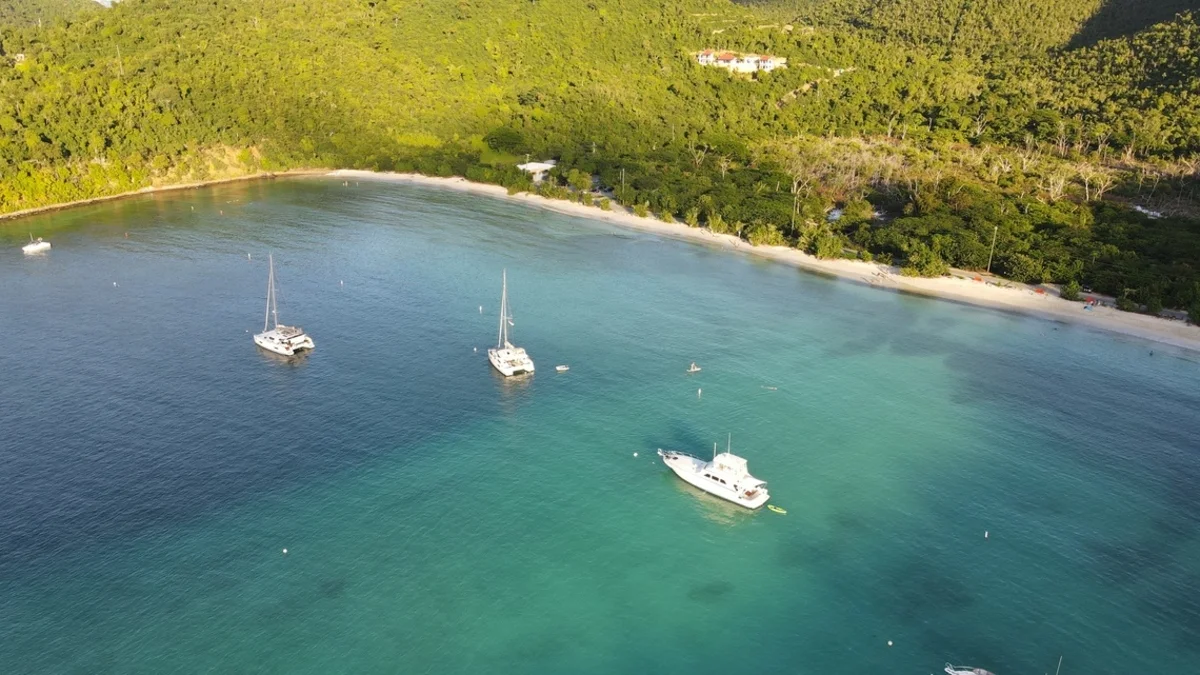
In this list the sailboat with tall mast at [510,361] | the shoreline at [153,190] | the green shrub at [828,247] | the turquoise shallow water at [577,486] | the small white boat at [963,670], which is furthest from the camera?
the shoreline at [153,190]

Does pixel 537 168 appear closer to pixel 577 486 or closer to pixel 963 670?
pixel 577 486

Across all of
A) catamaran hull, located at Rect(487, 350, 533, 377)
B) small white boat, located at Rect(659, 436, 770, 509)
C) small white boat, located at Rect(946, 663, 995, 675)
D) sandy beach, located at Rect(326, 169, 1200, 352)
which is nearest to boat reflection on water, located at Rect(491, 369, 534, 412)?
catamaran hull, located at Rect(487, 350, 533, 377)

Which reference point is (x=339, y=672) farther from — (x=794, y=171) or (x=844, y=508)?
(x=794, y=171)

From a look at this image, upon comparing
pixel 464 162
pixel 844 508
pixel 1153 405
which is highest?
pixel 464 162

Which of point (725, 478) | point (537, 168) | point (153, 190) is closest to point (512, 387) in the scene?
point (725, 478)

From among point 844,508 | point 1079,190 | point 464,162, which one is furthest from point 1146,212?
point 464,162

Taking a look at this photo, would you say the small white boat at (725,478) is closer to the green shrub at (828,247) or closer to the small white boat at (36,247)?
the green shrub at (828,247)

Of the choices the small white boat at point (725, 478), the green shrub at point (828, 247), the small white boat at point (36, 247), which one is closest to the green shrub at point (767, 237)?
the green shrub at point (828, 247)
